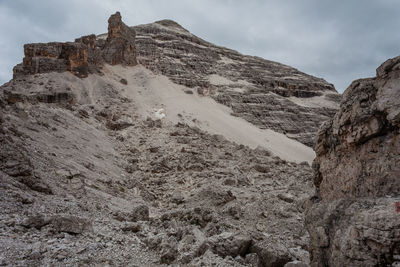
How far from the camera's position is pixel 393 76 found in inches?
198

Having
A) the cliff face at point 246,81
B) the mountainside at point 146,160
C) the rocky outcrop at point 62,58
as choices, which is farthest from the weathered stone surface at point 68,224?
the cliff face at point 246,81

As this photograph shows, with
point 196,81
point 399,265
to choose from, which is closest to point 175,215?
point 399,265

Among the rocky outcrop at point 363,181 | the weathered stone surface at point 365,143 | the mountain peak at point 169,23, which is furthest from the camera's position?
the mountain peak at point 169,23

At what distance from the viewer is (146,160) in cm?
2086

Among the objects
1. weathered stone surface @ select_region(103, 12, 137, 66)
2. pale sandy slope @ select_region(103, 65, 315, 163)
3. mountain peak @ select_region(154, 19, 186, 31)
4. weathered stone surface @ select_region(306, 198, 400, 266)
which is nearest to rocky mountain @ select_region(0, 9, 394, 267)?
weathered stone surface @ select_region(306, 198, 400, 266)

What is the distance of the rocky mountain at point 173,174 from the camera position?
518 centimetres

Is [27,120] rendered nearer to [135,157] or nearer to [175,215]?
[135,157]

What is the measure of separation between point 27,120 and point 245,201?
14812 millimetres

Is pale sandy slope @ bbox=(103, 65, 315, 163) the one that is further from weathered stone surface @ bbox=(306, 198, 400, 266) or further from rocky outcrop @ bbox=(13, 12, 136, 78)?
weathered stone surface @ bbox=(306, 198, 400, 266)

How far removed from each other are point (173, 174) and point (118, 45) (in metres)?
35.2

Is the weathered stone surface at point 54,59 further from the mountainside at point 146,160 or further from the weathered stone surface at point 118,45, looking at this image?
the weathered stone surface at point 118,45

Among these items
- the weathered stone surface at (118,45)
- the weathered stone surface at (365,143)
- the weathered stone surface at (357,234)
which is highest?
the weathered stone surface at (118,45)

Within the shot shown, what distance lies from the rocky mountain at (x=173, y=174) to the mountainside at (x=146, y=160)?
0.07 metres

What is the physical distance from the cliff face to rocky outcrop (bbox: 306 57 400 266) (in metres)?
35.7
